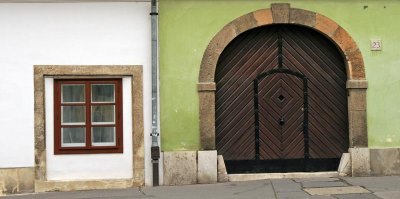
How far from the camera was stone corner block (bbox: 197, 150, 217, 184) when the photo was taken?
8.73m

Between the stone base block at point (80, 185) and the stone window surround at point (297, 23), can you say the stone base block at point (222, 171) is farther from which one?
the stone base block at point (80, 185)

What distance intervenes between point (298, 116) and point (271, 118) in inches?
19.3

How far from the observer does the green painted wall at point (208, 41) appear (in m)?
8.77

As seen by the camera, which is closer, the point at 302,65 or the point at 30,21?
the point at 30,21

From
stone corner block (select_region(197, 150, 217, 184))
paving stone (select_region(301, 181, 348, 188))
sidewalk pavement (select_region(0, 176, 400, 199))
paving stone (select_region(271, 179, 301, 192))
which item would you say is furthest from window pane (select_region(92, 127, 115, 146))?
paving stone (select_region(301, 181, 348, 188))

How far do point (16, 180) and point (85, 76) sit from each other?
2040 millimetres

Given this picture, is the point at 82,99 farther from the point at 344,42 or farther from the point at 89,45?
the point at 344,42

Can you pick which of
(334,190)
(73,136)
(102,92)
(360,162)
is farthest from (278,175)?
(73,136)

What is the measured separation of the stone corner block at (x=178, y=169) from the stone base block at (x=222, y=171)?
44 cm

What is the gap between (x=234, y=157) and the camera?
9109 millimetres

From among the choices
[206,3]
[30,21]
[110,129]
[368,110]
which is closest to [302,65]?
[368,110]

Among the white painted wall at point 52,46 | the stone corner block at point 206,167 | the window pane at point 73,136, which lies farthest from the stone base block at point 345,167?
the window pane at point 73,136

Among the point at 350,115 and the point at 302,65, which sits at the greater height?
the point at 302,65

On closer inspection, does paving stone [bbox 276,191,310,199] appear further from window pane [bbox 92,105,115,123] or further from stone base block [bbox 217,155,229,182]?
window pane [bbox 92,105,115,123]
